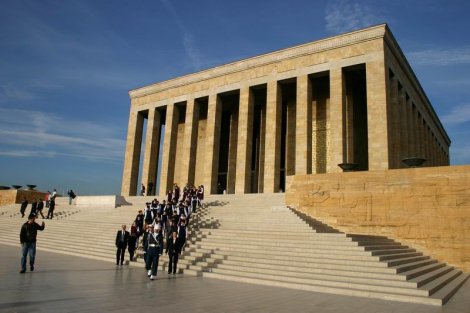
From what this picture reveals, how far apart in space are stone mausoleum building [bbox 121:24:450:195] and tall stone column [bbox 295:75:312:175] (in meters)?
0.06

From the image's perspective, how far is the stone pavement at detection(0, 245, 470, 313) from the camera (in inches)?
230

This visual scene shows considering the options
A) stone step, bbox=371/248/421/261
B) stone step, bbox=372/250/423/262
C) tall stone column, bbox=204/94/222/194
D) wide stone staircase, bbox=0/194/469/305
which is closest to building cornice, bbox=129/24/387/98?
tall stone column, bbox=204/94/222/194

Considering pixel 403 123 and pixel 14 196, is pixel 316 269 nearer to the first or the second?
pixel 403 123

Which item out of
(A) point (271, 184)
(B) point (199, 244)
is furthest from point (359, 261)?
(A) point (271, 184)

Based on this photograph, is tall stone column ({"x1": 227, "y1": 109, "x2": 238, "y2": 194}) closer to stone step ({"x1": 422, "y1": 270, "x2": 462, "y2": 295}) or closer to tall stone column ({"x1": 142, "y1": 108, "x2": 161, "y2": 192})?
tall stone column ({"x1": 142, "y1": 108, "x2": 161, "y2": 192})

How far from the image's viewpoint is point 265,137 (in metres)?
25.9

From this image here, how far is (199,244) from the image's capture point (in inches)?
489

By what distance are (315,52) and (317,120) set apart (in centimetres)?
513

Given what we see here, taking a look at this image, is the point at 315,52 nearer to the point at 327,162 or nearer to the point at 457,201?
the point at 327,162

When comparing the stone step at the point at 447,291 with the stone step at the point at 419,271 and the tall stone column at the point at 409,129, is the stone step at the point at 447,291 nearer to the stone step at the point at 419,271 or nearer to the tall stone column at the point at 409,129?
the stone step at the point at 419,271

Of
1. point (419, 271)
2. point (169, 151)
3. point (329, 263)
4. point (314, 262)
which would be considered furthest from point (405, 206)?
point (169, 151)

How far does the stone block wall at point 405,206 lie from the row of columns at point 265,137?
538 centimetres

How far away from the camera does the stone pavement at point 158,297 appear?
5844 millimetres

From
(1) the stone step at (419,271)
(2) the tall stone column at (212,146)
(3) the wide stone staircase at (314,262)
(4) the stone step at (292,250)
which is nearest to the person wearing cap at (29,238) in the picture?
(3) the wide stone staircase at (314,262)
